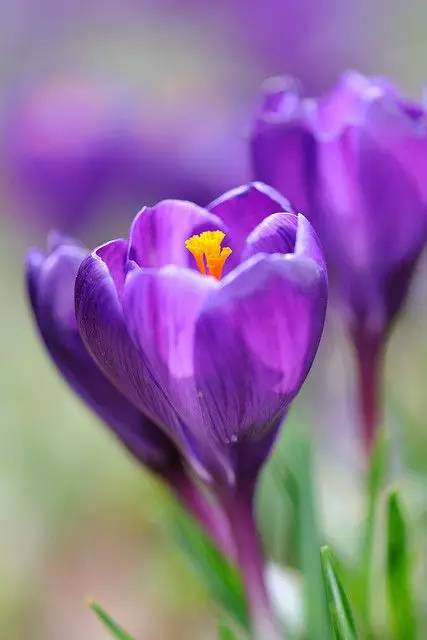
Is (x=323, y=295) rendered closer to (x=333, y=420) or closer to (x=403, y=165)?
(x=403, y=165)

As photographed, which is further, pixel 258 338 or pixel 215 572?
pixel 215 572

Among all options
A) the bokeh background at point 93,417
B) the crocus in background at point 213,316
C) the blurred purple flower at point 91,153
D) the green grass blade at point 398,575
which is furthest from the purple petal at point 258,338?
the blurred purple flower at point 91,153

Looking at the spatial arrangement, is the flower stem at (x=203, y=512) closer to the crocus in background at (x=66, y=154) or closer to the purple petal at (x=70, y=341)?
the purple petal at (x=70, y=341)

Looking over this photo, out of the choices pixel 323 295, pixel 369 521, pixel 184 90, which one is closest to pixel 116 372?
pixel 323 295

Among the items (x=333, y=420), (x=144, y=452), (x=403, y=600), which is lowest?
(x=333, y=420)

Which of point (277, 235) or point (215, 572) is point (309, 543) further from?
point (277, 235)

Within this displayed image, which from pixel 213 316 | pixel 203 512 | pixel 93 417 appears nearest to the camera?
pixel 213 316

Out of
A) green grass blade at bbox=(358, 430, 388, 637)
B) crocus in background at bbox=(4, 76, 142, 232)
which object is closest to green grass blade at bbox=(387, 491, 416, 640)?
green grass blade at bbox=(358, 430, 388, 637)

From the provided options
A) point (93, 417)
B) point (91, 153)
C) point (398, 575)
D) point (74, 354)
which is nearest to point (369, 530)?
point (398, 575)
